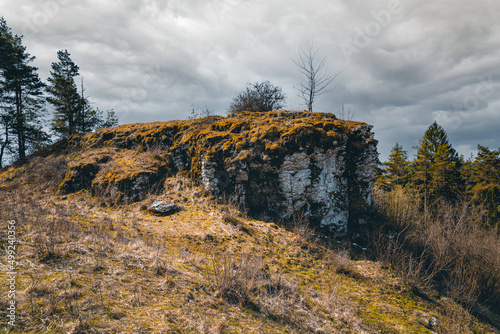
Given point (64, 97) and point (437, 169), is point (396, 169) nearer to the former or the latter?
point (437, 169)

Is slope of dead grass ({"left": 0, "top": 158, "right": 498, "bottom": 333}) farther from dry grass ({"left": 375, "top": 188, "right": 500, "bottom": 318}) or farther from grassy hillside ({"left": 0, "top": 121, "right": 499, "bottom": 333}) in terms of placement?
dry grass ({"left": 375, "top": 188, "right": 500, "bottom": 318})

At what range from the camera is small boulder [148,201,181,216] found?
9.23 m

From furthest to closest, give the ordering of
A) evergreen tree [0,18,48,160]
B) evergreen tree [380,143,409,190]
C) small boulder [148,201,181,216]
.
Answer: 1. evergreen tree [380,143,409,190]
2. evergreen tree [0,18,48,160]
3. small boulder [148,201,181,216]

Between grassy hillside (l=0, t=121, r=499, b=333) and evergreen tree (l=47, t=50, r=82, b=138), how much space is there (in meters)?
16.5

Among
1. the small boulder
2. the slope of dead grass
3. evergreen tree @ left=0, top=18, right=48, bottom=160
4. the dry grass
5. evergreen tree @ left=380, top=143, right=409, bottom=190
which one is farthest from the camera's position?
evergreen tree @ left=380, top=143, right=409, bottom=190

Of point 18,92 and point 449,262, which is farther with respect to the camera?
point 18,92

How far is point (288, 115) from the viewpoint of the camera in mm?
12469

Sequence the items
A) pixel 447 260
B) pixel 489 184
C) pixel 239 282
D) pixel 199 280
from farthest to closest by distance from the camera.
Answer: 1. pixel 489 184
2. pixel 447 260
3. pixel 199 280
4. pixel 239 282

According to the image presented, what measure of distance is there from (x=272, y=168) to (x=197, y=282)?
5.96 m

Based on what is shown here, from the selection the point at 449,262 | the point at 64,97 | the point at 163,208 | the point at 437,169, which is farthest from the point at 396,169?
the point at 64,97

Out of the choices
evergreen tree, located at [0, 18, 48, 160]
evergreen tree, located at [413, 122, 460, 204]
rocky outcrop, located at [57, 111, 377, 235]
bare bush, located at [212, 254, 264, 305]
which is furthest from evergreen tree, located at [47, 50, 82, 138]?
evergreen tree, located at [413, 122, 460, 204]

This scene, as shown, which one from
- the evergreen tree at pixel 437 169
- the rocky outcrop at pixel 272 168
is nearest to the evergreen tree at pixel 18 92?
the rocky outcrop at pixel 272 168

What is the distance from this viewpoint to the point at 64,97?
20891 mm

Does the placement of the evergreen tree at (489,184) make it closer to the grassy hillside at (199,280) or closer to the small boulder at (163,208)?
the grassy hillside at (199,280)
